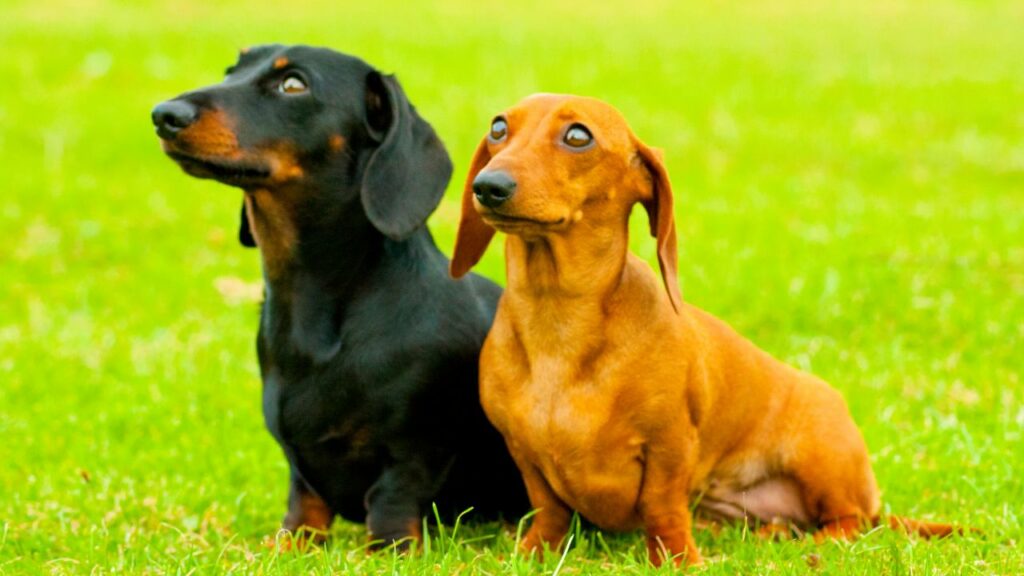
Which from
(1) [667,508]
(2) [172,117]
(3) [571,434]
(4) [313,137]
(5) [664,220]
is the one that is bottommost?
(1) [667,508]

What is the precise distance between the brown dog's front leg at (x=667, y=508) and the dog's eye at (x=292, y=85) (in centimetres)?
171

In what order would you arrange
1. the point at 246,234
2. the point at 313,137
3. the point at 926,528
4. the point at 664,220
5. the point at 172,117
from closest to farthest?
1. the point at 172,117
2. the point at 664,220
3. the point at 313,137
4. the point at 926,528
5. the point at 246,234

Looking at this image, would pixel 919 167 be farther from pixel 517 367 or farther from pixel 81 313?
pixel 517 367

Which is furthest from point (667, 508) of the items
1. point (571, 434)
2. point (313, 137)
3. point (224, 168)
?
point (224, 168)

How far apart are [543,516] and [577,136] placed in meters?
1.35

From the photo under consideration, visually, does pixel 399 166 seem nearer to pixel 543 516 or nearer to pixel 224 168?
pixel 224 168

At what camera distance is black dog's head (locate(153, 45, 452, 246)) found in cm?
471

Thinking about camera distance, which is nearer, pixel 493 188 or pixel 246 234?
pixel 493 188

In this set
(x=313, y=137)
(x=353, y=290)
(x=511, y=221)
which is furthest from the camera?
(x=353, y=290)

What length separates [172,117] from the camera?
4625mm

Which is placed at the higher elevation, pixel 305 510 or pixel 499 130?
pixel 499 130

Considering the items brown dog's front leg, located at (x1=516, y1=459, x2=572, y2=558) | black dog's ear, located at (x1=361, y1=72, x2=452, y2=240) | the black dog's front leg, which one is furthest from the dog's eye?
brown dog's front leg, located at (x1=516, y1=459, x2=572, y2=558)

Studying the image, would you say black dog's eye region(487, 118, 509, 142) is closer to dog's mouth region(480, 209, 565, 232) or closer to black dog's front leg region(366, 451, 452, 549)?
dog's mouth region(480, 209, 565, 232)

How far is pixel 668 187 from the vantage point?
187 inches
